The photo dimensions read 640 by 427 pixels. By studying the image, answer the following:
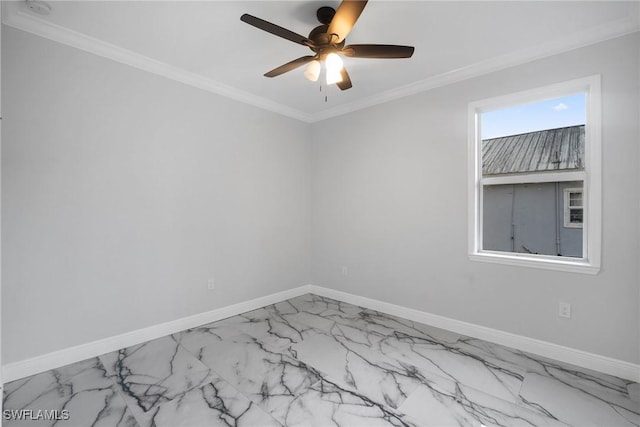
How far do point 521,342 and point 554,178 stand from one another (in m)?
1.42

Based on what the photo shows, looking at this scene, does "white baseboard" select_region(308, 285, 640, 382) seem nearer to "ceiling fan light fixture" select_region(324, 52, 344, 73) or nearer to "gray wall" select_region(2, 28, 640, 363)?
"gray wall" select_region(2, 28, 640, 363)

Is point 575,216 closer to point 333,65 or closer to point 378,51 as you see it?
point 378,51

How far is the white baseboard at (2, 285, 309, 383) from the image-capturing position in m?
2.15

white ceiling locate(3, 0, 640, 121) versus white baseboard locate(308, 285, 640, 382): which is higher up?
white ceiling locate(3, 0, 640, 121)

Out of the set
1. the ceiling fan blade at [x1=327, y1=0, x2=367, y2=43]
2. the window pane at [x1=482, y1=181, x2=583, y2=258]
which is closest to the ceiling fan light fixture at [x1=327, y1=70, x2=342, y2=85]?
the ceiling fan blade at [x1=327, y1=0, x2=367, y2=43]

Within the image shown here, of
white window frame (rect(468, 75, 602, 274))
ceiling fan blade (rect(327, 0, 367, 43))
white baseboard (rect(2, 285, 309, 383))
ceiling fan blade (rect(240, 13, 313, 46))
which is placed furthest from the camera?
white window frame (rect(468, 75, 602, 274))

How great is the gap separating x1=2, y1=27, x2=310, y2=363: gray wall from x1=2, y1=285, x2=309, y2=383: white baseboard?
5 centimetres

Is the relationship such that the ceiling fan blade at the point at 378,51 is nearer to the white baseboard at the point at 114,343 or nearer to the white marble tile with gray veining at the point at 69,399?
the white marble tile with gray veining at the point at 69,399

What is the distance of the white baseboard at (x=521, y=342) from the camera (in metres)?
2.21

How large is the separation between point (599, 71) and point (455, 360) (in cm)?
247

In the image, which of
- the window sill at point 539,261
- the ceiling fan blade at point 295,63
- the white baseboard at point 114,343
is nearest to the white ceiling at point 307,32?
the ceiling fan blade at point 295,63

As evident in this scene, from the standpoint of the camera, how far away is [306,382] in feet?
7.00

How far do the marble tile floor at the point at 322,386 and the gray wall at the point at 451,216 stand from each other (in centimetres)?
35

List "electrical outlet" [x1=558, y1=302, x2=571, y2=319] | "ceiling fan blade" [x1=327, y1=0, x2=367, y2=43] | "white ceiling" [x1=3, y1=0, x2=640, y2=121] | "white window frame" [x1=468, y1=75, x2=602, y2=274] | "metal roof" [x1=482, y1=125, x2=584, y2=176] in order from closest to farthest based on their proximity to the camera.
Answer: "ceiling fan blade" [x1=327, y1=0, x2=367, y2=43]
"white ceiling" [x1=3, y1=0, x2=640, y2=121]
"white window frame" [x1=468, y1=75, x2=602, y2=274]
"electrical outlet" [x1=558, y1=302, x2=571, y2=319]
"metal roof" [x1=482, y1=125, x2=584, y2=176]
